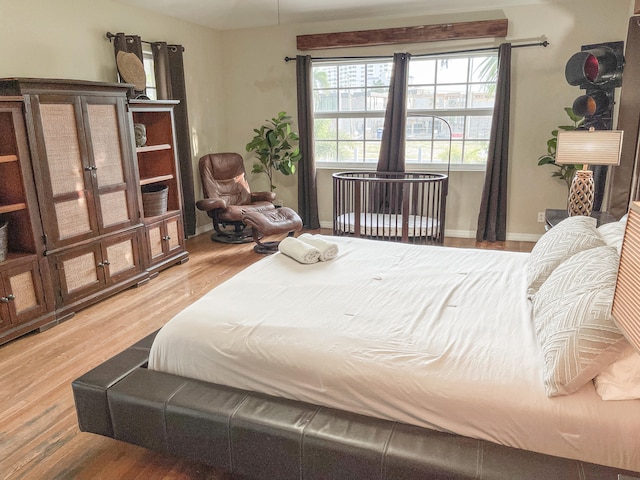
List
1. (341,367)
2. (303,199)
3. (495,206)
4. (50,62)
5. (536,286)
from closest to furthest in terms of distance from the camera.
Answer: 1. (341,367)
2. (536,286)
3. (50,62)
4. (495,206)
5. (303,199)

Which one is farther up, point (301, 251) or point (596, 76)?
point (596, 76)

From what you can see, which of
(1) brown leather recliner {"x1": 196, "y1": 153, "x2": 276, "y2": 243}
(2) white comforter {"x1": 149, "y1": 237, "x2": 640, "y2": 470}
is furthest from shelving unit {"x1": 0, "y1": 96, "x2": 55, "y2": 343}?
(1) brown leather recliner {"x1": 196, "y1": 153, "x2": 276, "y2": 243}

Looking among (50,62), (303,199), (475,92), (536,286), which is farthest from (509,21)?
(50,62)

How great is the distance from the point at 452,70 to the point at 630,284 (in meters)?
4.76

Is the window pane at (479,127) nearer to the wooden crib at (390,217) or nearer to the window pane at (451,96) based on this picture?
the window pane at (451,96)

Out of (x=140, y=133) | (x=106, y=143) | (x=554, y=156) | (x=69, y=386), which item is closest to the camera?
(x=69, y=386)

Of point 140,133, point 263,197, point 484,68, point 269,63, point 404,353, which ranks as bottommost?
point 404,353

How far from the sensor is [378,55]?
16.6 feet

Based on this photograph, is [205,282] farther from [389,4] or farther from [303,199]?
[389,4]

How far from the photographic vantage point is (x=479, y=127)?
16.4 ft

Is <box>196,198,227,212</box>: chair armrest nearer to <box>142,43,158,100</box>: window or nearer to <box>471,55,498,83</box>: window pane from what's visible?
<box>142,43,158,100</box>: window

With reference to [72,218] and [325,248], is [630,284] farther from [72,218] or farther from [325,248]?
[72,218]

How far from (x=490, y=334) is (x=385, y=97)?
4.13 metres

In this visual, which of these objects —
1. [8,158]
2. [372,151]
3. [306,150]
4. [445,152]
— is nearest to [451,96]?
[445,152]
